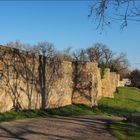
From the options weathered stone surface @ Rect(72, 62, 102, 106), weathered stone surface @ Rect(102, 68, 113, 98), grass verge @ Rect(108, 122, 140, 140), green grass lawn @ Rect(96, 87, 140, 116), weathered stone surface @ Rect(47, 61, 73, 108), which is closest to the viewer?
grass verge @ Rect(108, 122, 140, 140)

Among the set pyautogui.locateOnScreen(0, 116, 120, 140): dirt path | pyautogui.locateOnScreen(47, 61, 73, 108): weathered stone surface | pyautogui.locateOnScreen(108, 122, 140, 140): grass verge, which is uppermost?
pyautogui.locateOnScreen(47, 61, 73, 108): weathered stone surface

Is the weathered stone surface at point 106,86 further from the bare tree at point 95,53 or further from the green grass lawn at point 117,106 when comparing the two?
the bare tree at point 95,53

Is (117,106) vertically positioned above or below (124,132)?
above

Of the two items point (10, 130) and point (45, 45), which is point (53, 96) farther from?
point (45, 45)

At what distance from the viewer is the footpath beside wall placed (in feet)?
55.6

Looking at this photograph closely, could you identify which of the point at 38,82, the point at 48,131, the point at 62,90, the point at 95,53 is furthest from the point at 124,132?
the point at 95,53

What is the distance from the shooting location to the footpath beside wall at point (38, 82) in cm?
1694

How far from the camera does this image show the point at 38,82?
20.1 metres

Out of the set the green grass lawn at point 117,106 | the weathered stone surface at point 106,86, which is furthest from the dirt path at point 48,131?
the weathered stone surface at point 106,86

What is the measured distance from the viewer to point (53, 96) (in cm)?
2214

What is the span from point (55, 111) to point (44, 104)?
2.14ft

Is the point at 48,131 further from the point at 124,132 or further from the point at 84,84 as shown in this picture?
the point at 84,84

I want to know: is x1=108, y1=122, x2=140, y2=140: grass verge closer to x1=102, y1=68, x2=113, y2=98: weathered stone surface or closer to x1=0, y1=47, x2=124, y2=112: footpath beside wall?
x1=0, y1=47, x2=124, y2=112: footpath beside wall

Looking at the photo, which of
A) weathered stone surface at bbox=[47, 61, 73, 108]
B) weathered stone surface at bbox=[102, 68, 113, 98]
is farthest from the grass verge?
weathered stone surface at bbox=[102, 68, 113, 98]
